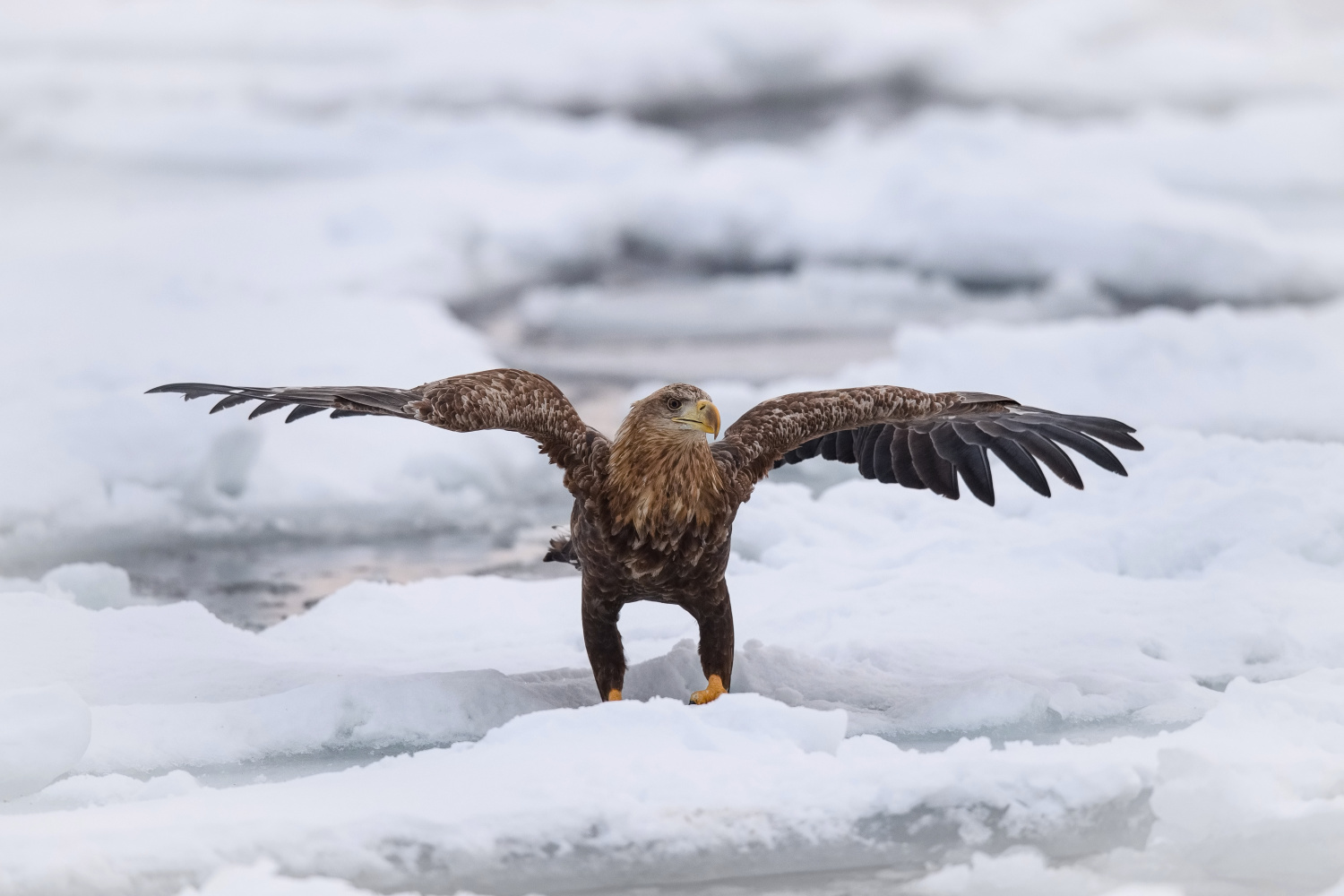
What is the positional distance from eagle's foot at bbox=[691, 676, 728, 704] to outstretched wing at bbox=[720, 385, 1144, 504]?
0.83m

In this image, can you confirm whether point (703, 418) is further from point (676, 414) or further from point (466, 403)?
point (466, 403)

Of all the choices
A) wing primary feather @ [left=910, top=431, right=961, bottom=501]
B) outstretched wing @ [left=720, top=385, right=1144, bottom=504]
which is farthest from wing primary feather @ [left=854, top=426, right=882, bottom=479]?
wing primary feather @ [left=910, top=431, right=961, bottom=501]

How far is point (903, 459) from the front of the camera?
6.70m

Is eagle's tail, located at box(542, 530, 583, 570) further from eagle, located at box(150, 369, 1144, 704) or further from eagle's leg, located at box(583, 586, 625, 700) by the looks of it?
eagle's leg, located at box(583, 586, 625, 700)

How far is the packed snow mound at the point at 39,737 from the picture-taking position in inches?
188

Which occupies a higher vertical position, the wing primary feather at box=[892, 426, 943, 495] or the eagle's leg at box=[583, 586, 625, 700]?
the wing primary feather at box=[892, 426, 943, 495]

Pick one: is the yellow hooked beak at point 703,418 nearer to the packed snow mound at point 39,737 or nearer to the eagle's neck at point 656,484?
the eagle's neck at point 656,484

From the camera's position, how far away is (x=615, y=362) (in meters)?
13.9

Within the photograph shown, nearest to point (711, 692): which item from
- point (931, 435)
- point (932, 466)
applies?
point (932, 466)

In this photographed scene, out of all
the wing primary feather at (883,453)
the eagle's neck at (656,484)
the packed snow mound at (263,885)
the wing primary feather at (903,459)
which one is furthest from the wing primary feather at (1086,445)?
the packed snow mound at (263,885)

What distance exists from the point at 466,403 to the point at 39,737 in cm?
184

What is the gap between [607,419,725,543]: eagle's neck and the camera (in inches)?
207

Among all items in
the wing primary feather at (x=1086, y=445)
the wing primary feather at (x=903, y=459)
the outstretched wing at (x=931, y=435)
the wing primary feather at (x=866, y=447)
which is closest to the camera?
the outstretched wing at (x=931, y=435)

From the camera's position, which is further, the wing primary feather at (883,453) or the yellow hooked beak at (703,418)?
the wing primary feather at (883,453)
